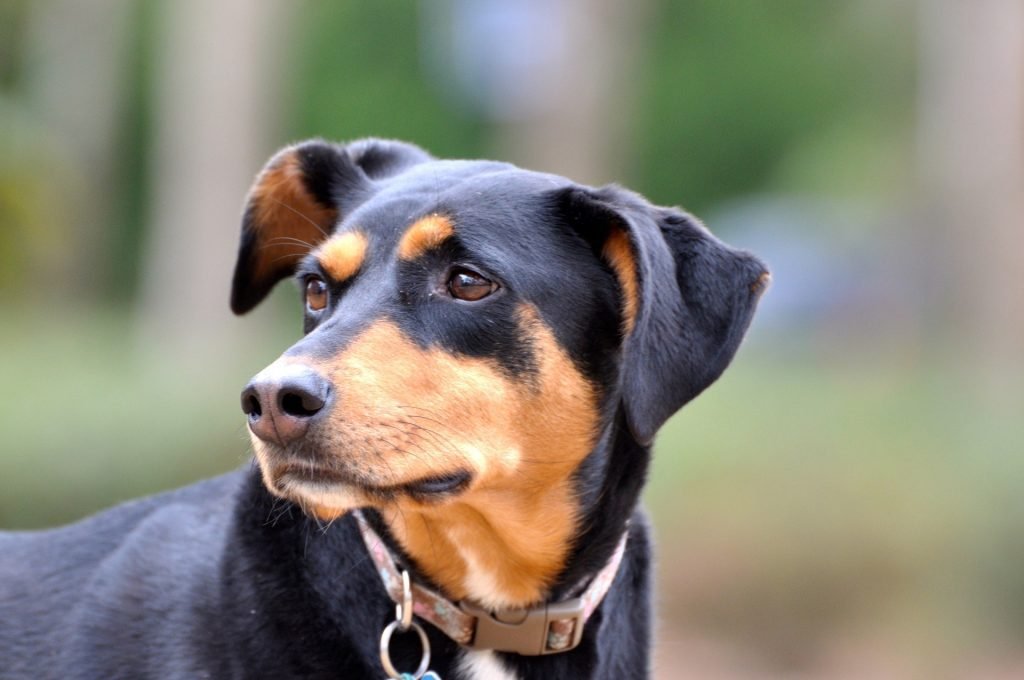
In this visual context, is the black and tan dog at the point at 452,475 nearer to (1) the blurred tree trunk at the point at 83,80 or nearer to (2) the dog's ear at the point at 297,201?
(2) the dog's ear at the point at 297,201

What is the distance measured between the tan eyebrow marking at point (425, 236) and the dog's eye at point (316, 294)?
1.03 ft

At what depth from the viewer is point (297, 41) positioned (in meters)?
32.6

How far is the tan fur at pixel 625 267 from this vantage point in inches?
148

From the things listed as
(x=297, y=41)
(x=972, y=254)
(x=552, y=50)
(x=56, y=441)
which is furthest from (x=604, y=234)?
(x=297, y=41)

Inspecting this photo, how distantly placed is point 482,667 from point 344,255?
1.16 meters

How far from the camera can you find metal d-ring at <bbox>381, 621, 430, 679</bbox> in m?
3.54

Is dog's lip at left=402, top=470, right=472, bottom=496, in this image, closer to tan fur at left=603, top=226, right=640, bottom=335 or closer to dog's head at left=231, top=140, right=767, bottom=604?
dog's head at left=231, top=140, right=767, bottom=604

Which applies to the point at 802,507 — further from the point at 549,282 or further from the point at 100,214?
the point at 100,214

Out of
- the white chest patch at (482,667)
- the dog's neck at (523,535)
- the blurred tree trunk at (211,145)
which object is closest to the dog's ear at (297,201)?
the dog's neck at (523,535)

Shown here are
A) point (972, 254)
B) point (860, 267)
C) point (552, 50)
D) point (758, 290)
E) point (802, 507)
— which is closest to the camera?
point (758, 290)

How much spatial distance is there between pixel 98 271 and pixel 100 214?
1872mm

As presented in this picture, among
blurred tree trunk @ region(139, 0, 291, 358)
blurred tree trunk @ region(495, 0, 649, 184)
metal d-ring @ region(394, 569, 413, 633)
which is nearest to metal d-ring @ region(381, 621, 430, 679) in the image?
metal d-ring @ region(394, 569, 413, 633)

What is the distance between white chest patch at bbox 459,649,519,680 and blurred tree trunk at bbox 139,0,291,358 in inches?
467

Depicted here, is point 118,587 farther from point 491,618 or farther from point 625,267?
point 625,267
